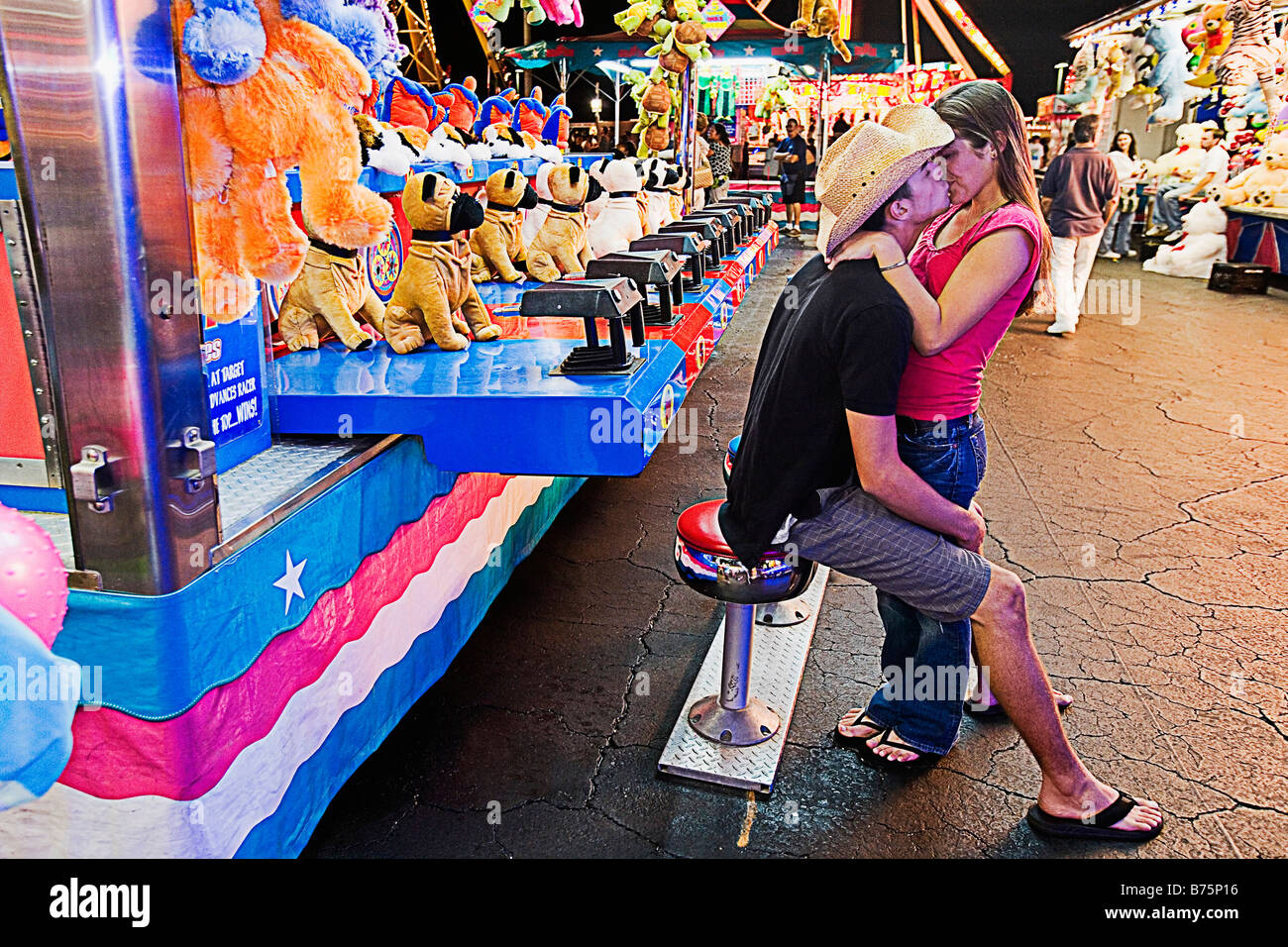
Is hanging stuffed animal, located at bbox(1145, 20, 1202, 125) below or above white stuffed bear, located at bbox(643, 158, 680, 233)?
above

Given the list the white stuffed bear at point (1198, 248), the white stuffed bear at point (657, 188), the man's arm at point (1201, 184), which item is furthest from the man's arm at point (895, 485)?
the man's arm at point (1201, 184)

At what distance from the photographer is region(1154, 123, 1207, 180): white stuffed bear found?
12.5 m

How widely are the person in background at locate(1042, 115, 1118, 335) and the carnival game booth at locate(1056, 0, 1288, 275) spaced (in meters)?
3.90

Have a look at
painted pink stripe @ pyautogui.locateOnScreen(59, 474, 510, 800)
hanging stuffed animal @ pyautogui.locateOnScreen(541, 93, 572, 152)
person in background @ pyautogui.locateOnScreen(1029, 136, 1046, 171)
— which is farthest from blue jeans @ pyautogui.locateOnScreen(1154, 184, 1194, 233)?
painted pink stripe @ pyautogui.locateOnScreen(59, 474, 510, 800)

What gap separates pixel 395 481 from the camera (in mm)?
2180

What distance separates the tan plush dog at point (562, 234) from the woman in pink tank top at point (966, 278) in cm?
183

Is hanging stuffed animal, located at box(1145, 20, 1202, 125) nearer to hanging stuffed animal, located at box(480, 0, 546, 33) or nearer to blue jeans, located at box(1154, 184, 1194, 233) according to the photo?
blue jeans, located at box(1154, 184, 1194, 233)

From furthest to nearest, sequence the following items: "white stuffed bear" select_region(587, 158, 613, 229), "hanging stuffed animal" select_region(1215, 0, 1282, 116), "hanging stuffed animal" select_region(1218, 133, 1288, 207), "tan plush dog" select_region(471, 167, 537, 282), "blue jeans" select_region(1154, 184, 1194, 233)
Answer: "blue jeans" select_region(1154, 184, 1194, 233) → "hanging stuffed animal" select_region(1215, 0, 1282, 116) → "hanging stuffed animal" select_region(1218, 133, 1288, 207) → "white stuffed bear" select_region(587, 158, 613, 229) → "tan plush dog" select_region(471, 167, 537, 282)

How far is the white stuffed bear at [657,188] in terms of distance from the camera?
15.6 ft

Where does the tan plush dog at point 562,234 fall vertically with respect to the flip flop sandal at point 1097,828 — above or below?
above

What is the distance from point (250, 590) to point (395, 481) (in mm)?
617

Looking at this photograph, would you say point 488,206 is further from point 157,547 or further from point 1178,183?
point 1178,183

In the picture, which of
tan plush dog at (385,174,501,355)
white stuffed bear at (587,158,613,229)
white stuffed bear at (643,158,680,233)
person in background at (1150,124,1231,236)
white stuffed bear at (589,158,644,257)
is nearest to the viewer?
tan plush dog at (385,174,501,355)

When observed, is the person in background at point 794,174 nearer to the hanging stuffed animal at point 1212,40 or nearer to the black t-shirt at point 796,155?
the black t-shirt at point 796,155
